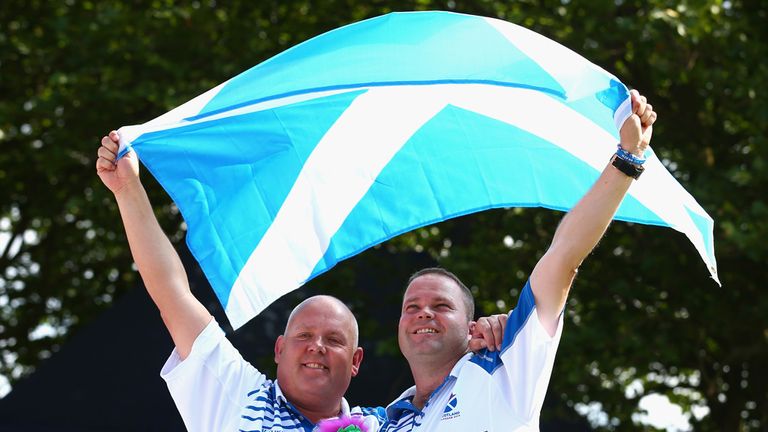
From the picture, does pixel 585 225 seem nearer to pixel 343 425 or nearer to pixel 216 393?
pixel 343 425

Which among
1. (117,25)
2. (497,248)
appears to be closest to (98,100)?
(117,25)

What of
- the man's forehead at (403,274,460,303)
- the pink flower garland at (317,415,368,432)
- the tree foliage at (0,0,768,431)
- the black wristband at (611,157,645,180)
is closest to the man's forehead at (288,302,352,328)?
the man's forehead at (403,274,460,303)

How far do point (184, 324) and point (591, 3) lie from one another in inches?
211

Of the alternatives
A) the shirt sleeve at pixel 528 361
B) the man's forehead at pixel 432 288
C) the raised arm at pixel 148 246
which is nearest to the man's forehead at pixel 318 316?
the man's forehead at pixel 432 288

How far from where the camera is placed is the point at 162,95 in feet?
27.1

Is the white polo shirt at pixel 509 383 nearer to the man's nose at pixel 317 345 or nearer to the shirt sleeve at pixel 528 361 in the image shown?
the shirt sleeve at pixel 528 361

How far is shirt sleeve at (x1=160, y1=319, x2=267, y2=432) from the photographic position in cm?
353

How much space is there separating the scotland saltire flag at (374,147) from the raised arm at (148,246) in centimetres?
10

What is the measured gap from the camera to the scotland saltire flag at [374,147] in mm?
3574

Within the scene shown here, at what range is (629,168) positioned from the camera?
10.2 feet

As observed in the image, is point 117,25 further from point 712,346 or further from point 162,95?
point 712,346

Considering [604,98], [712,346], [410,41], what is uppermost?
[410,41]

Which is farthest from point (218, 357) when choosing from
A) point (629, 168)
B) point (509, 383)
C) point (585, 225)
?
point (629, 168)

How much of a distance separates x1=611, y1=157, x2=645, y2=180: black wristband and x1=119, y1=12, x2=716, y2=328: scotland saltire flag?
283 millimetres
